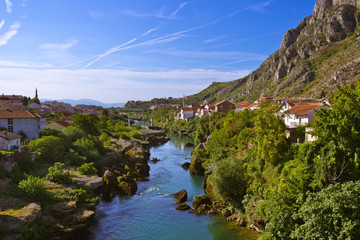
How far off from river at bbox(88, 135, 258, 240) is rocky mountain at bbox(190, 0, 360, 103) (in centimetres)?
8781

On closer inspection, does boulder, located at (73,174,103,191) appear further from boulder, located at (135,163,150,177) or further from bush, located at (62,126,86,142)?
bush, located at (62,126,86,142)

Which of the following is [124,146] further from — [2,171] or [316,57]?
[316,57]

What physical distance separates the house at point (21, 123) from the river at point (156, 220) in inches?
916

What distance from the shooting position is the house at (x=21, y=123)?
153 feet

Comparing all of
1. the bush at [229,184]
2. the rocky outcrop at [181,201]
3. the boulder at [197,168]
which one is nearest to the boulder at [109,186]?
the rocky outcrop at [181,201]

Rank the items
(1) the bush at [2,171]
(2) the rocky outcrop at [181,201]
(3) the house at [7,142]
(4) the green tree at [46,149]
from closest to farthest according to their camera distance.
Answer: (1) the bush at [2,171] < (2) the rocky outcrop at [181,201] < (3) the house at [7,142] < (4) the green tree at [46,149]

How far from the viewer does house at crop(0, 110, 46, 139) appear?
46.6 meters

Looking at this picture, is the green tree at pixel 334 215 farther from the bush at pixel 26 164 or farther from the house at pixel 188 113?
the house at pixel 188 113

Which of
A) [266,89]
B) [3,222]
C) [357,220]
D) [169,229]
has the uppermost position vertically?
[266,89]

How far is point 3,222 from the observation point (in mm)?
20516

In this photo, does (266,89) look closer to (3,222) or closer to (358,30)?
(358,30)

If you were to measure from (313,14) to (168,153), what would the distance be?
160m

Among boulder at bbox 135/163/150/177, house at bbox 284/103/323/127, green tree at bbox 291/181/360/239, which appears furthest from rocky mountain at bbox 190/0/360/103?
green tree at bbox 291/181/360/239

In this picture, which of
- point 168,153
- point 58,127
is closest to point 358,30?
point 168,153
